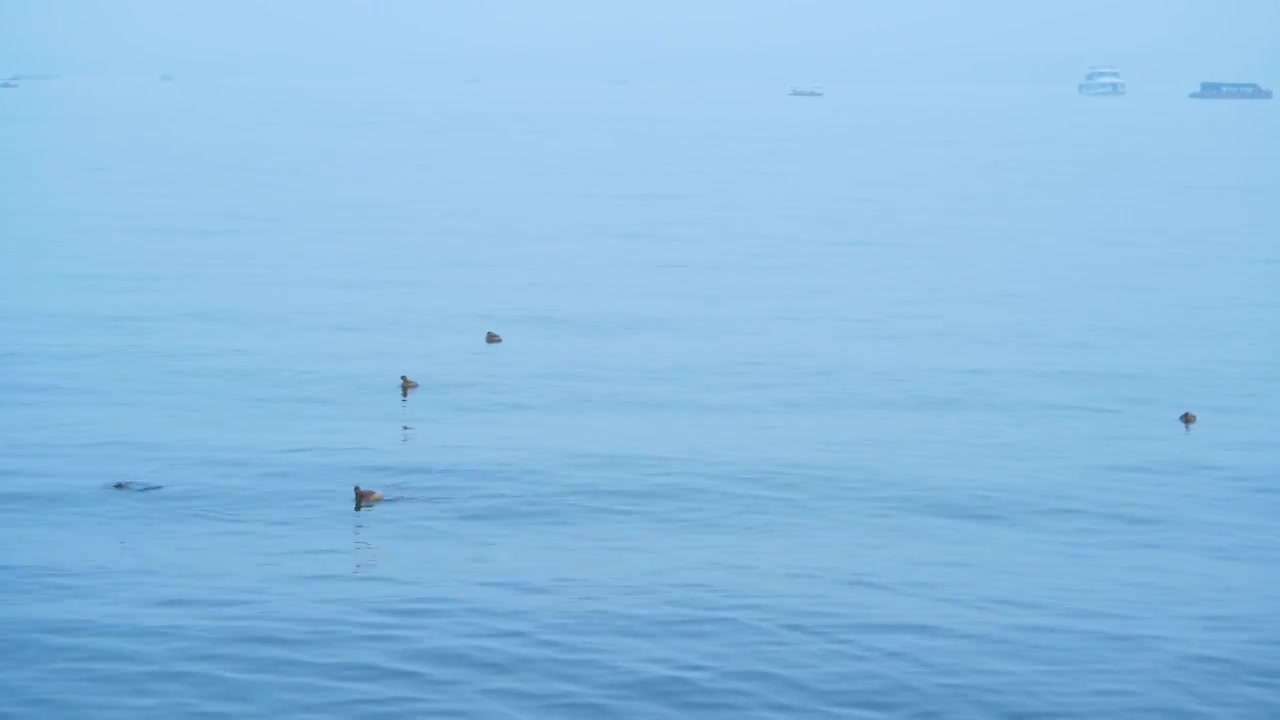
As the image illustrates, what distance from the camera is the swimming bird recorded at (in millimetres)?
31797

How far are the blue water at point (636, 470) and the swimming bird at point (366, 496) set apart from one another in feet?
3.23

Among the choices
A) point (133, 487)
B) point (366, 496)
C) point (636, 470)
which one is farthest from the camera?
point (636, 470)

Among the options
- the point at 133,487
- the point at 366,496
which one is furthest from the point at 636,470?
the point at 133,487

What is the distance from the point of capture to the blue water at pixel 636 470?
75.8 ft

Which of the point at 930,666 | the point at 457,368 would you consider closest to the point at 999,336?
the point at 457,368

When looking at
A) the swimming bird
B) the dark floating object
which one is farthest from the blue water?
the swimming bird

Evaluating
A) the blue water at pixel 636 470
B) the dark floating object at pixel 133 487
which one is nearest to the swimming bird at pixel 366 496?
the blue water at pixel 636 470

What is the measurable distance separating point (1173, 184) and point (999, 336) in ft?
216

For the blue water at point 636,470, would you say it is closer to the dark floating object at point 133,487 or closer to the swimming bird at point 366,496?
the dark floating object at point 133,487

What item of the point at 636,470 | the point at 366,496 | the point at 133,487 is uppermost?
the point at 636,470

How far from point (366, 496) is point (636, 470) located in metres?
6.24

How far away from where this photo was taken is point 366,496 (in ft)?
105

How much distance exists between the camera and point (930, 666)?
2328 cm

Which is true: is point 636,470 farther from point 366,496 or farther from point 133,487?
point 133,487
